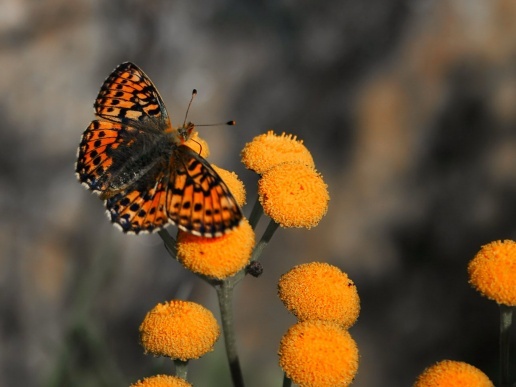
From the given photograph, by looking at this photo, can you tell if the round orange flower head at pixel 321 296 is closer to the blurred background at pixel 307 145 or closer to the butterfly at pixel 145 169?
the butterfly at pixel 145 169

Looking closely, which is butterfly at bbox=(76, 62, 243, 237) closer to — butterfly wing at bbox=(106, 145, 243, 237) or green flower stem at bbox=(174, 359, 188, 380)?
butterfly wing at bbox=(106, 145, 243, 237)

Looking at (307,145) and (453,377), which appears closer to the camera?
(453,377)

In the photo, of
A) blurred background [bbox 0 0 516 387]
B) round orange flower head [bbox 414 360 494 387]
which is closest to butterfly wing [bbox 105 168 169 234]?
round orange flower head [bbox 414 360 494 387]

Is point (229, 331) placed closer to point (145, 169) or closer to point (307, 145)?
point (145, 169)

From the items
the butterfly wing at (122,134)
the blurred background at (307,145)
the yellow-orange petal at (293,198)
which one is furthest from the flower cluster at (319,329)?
the blurred background at (307,145)

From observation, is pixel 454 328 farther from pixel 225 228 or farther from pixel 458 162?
pixel 225 228

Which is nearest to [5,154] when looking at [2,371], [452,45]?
[2,371]

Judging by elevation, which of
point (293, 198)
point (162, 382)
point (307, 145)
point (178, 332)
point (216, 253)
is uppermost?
point (307, 145)

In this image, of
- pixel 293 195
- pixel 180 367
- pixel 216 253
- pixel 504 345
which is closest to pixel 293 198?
pixel 293 195
